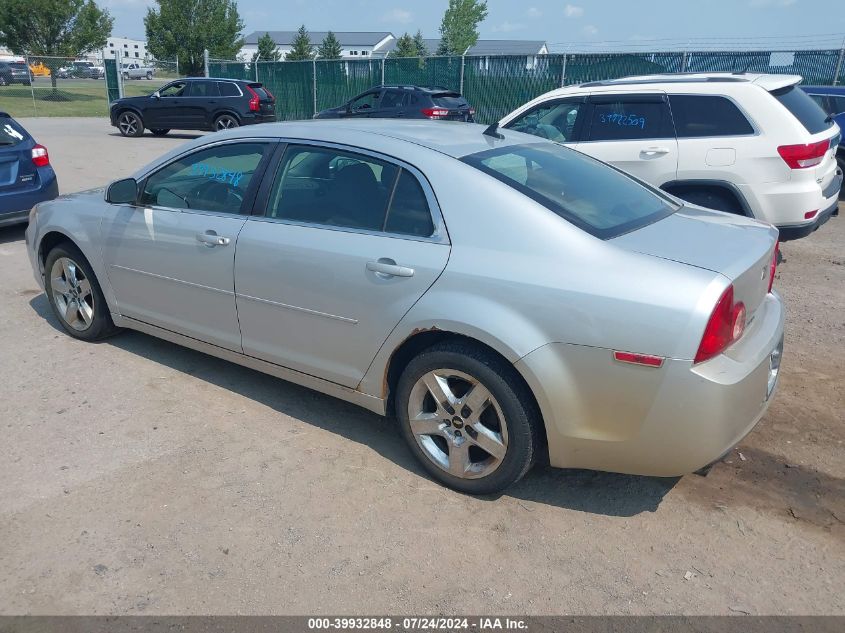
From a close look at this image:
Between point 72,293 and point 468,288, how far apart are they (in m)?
3.32

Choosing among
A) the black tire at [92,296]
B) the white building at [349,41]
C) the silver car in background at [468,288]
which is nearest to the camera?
Result: the silver car in background at [468,288]

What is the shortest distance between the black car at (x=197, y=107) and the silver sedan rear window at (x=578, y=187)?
16.8 meters

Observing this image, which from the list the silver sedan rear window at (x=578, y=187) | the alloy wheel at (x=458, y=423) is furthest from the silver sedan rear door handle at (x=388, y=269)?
the silver sedan rear window at (x=578, y=187)

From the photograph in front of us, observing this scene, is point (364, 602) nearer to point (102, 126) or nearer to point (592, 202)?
point (592, 202)

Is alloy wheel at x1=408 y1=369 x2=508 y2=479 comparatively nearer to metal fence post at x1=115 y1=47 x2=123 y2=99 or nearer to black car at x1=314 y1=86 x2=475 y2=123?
black car at x1=314 y1=86 x2=475 y2=123

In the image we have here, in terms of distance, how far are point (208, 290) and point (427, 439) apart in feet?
5.19

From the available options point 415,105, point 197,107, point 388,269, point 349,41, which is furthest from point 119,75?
point 349,41

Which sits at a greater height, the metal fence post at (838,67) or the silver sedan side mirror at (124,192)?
the metal fence post at (838,67)

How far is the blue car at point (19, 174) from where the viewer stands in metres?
7.54

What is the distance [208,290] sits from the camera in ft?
13.2

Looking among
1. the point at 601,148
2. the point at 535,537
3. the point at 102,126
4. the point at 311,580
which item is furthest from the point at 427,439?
the point at 102,126

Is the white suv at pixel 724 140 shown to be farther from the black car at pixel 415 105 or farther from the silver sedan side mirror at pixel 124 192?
the black car at pixel 415 105

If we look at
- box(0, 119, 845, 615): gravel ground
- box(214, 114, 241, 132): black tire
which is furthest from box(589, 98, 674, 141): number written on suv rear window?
box(214, 114, 241, 132): black tire

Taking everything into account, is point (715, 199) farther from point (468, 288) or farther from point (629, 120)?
point (468, 288)
